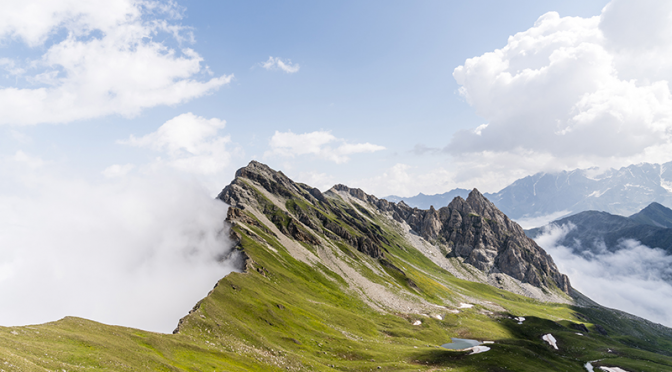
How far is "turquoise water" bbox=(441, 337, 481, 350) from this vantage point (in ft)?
439

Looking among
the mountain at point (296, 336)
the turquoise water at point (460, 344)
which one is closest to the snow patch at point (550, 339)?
the mountain at point (296, 336)

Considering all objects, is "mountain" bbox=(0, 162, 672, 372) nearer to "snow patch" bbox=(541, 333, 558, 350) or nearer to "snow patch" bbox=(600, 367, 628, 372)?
"snow patch" bbox=(541, 333, 558, 350)

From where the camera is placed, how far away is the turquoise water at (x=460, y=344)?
5273 inches

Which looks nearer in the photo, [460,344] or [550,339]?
[460,344]

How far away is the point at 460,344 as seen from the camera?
139375 mm

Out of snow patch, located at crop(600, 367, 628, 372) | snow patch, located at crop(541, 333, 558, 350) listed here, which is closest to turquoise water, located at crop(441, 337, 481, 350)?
snow patch, located at crop(541, 333, 558, 350)

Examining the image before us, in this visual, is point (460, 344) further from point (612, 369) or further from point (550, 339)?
point (550, 339)

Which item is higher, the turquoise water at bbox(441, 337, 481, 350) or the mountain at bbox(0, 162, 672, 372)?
the mountain at bbox(0, 162, 672, 372)

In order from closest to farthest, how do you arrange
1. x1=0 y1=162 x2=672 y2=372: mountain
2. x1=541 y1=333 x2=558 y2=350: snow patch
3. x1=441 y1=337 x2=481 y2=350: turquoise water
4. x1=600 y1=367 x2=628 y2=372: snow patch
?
1. x1=0 y1=162 x2=672 y2=372: mountain
2. x1=600 y1=367 x2=628 y2=372: snow patch
3. x1=441 y1=337 x2=481 y2=350: turquoise water
4. x1=541 y1=333 x2=558 y2=350: snow patch

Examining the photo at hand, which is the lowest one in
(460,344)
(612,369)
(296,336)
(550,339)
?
(550,339)

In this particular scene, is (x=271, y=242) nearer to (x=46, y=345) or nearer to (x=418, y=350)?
(x=418, y=350)

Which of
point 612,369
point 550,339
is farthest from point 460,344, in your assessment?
point 550,339

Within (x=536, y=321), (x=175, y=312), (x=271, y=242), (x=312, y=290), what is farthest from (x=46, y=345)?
(x=536, y=321)

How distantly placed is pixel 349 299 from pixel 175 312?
278 feet
